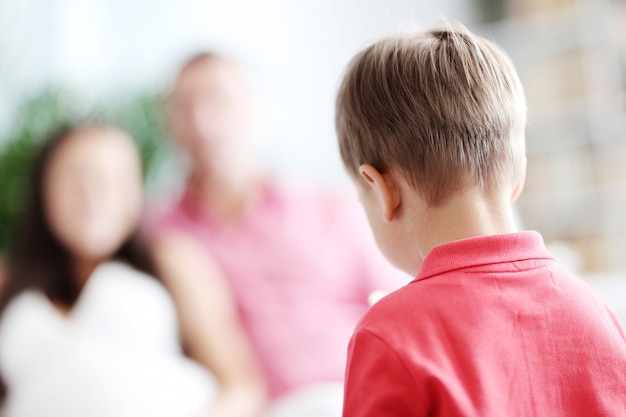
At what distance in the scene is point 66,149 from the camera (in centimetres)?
150

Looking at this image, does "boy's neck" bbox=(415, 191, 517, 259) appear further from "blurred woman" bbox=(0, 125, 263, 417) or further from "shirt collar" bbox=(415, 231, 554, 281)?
"blurred woman" bbox=(0, 125, 263, 417)

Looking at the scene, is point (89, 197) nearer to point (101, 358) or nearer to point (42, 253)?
point (42, 253)

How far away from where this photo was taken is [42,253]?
147cm

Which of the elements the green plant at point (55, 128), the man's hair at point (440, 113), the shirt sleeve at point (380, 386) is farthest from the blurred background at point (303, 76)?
the shirt sleeve at point (380, 386)

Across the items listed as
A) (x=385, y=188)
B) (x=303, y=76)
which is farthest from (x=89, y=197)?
(x=303, y=76)

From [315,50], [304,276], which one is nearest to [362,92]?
[304,276]

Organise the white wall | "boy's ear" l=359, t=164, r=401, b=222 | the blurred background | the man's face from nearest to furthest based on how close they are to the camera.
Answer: "boy's ear" l=359, t=164, r=401, b=222, the man's face, the blurred background, the white wall

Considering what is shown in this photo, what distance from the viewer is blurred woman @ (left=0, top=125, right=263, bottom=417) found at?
125cm

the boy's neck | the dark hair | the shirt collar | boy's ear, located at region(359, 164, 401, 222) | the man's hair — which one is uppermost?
the man's hair

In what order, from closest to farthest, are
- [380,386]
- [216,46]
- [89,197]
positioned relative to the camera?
1. [380,386]
2. [89,197]
3. [216,46]

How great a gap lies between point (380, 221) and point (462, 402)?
0.23m

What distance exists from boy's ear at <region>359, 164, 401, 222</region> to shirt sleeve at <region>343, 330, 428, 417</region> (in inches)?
5.9

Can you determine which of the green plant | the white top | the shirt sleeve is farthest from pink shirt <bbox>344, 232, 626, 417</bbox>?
the green plant

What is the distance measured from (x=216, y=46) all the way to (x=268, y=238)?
30.3 inches
